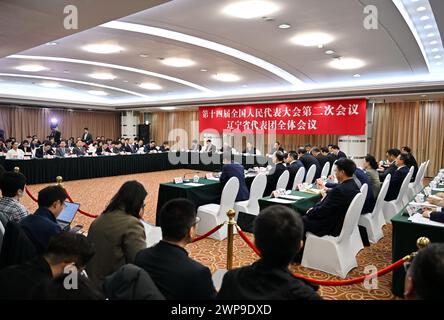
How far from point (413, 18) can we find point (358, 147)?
6.11m

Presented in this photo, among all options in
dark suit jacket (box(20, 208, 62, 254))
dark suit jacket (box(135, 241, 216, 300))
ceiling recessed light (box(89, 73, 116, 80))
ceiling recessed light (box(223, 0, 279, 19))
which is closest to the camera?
dark suit jacket (box(135, 241, 216, 300))

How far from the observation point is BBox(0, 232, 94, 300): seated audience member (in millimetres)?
1326

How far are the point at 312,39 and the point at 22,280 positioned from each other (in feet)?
19.8

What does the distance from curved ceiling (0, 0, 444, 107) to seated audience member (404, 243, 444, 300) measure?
11.3 feet

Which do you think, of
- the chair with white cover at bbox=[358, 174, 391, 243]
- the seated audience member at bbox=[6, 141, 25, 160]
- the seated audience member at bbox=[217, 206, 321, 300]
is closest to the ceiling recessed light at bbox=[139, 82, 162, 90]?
the seated audience member at bbox=[6, 141, 25, 160]

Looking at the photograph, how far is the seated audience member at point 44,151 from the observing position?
9.83m

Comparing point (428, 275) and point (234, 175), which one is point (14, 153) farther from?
point (428, 275)

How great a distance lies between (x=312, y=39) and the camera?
617 cm

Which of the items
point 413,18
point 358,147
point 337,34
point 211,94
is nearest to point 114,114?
point 211,94

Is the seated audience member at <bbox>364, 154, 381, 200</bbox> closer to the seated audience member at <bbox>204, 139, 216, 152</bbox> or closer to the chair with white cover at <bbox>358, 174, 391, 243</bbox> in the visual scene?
the chair with white cover at <bbox>358, 174, 391, 243</bbox>

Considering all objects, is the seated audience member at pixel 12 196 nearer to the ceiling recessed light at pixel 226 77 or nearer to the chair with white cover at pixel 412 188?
the chair with white cover at pixel 412 188

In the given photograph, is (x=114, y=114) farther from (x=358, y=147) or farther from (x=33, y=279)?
(x=33, y=279)

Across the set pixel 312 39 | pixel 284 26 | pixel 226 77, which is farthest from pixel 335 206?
pixel 226 77
